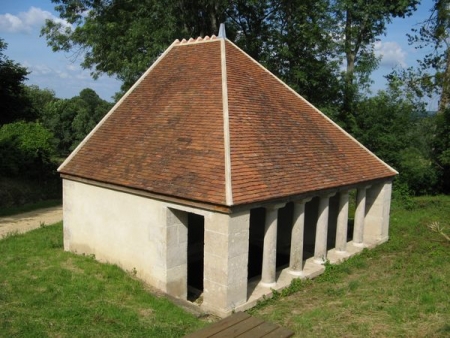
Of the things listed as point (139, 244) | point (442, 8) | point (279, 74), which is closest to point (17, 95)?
point (279, 74)

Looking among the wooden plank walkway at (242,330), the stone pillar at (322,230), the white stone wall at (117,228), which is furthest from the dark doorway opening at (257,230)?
the wooden plank walkway at (242,330)

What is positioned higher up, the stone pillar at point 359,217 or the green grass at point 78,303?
the stone pillar at point 359,217

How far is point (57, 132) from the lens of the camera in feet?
160

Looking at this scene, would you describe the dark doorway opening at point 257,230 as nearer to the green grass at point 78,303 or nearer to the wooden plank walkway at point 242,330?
the green grass at point 78,303

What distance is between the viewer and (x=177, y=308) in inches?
361

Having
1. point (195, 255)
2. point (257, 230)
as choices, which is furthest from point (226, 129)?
point (257, 230)

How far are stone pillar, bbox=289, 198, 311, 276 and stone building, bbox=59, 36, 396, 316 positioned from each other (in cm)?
3

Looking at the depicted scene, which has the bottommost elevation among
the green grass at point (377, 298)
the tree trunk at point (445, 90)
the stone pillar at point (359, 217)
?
the green grass at point (377, 298)

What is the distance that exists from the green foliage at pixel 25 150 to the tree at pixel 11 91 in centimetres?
195

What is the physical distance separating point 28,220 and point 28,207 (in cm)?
299

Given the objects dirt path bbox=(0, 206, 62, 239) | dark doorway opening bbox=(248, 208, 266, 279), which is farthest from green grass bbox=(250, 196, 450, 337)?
dirt path bbox=(0, 206, 62, 239)

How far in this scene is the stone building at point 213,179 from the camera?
9.27 meters

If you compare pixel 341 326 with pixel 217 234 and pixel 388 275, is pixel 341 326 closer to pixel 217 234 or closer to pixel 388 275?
pixel 217 234

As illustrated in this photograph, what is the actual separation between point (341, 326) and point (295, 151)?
4926 millimetres
